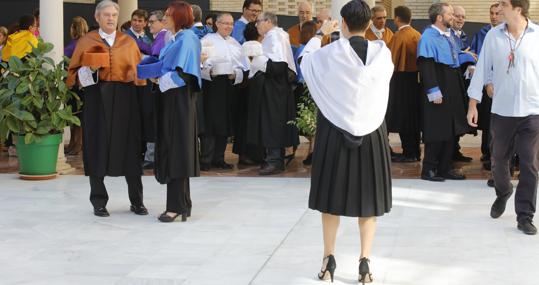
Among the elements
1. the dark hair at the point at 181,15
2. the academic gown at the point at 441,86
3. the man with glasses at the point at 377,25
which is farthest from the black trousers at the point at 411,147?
the dark hair at the point at 181,15

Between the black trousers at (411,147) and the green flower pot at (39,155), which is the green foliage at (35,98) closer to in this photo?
the green flower pot at (39,155)

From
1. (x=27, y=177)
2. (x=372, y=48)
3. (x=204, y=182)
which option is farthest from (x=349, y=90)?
(x=27, y=177)

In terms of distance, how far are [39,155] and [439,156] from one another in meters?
4.22

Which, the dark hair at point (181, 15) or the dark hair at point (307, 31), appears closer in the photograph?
the dark hair at point (181, 15)

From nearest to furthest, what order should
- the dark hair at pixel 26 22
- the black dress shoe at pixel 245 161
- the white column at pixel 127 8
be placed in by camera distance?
the black dress shoe at pixel 245 161, the dark hair at pixel 26 22, the white column at pixel 127 8

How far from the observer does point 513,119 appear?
7.20m

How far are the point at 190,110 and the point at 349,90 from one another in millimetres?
2434

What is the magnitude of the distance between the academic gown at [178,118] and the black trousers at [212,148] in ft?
9.82

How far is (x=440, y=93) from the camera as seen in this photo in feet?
31.5

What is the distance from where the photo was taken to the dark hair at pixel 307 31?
1035 cm

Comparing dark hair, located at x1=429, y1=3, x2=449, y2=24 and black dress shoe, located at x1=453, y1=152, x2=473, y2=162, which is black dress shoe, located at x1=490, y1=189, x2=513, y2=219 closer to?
dark hair, located at x1=429, y1=3, x2=449, y2=24

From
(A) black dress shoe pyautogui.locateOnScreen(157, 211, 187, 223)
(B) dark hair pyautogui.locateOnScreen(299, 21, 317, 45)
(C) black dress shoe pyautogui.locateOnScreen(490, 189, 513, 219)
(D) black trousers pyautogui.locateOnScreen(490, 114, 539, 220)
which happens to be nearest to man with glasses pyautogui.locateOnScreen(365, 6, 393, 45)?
(B) dark hair pyautogui.locateOnScreen(299, 21, 317, 45)

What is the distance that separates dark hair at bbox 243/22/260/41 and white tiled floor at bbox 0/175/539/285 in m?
2.01

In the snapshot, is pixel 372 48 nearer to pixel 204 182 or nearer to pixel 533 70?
pixel 533 70
